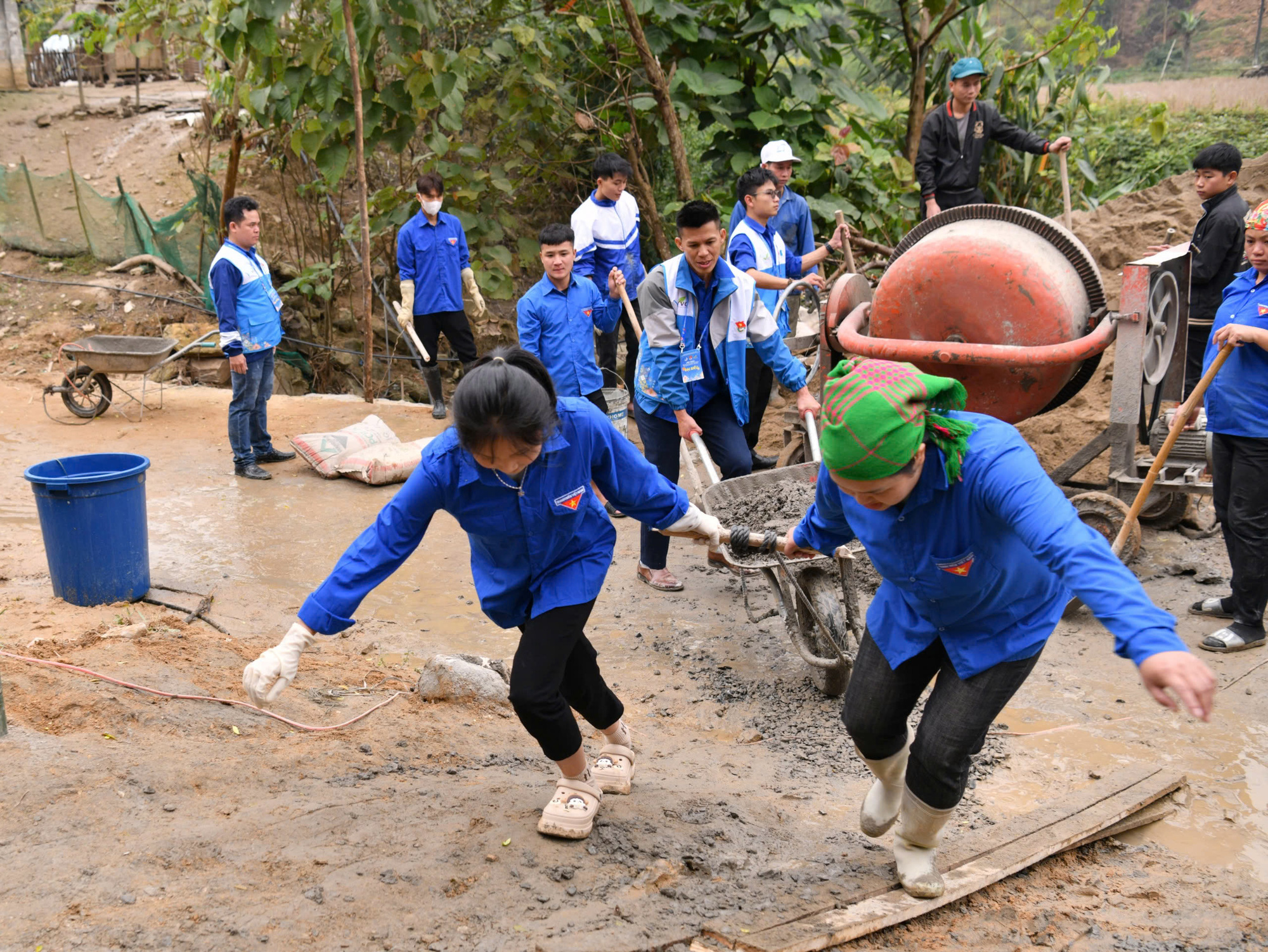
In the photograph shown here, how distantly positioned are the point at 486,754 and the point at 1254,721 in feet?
10.2

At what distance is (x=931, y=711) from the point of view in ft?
8.64

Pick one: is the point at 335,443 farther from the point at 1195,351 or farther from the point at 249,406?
the point at 1195,351

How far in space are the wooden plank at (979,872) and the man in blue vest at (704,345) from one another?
2.29 meters

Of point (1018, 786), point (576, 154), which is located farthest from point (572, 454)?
point (576, 154)

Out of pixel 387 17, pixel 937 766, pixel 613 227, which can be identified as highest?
pixel 387 17

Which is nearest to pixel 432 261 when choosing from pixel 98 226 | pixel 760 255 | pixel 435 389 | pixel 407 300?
pixel 407 300

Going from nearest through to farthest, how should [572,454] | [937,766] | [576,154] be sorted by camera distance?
[937,766] → [572,454] → [576,154]

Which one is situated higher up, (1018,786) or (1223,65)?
(1223,65)

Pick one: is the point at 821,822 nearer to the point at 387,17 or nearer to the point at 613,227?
the point at 613,227

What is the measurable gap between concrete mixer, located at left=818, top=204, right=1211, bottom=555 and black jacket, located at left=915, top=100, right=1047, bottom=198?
220 cm

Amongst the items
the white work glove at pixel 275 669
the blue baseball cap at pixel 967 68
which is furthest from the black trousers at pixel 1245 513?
the white work glove at pixel 275 669

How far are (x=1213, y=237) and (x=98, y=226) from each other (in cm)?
1221

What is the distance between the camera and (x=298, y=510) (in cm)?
694

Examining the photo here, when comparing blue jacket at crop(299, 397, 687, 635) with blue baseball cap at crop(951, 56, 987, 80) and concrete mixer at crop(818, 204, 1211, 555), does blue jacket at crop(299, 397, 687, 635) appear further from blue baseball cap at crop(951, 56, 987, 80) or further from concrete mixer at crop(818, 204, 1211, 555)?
blue baseball cap at crop(951, 56, 987, 80)
